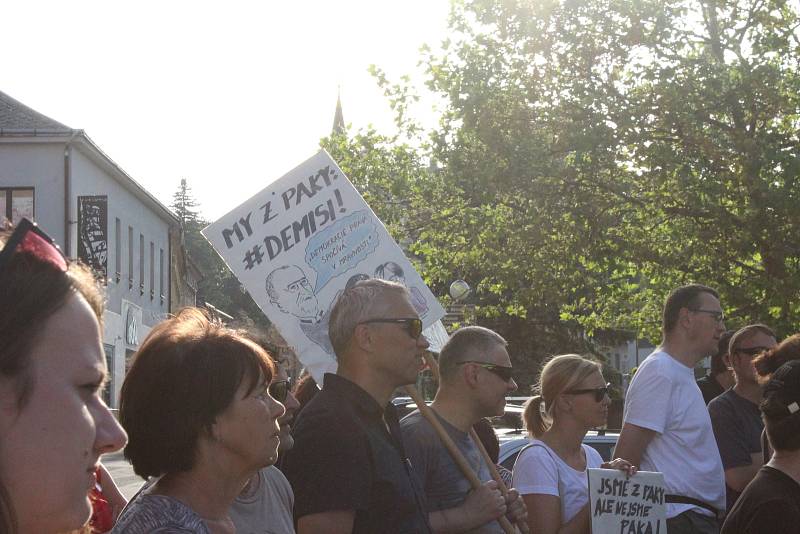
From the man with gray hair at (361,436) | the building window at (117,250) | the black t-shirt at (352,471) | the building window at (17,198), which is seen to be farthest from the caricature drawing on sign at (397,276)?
the building window at (117,250)

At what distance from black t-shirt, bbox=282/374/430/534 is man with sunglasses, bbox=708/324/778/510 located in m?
2.82

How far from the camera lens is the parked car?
870cm

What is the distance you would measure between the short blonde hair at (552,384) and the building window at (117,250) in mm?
Result: 34144

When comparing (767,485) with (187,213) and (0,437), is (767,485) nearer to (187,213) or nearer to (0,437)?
(0,437)

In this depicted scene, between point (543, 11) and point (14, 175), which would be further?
point (14, 175)

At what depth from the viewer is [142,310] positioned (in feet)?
146

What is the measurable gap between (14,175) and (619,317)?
20.2 metres

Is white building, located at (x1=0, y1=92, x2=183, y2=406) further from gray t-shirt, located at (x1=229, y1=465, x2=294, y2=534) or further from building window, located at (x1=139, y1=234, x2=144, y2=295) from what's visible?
gray t-shirt, located at (x1=229, y1=465, x2=294, y2=534)

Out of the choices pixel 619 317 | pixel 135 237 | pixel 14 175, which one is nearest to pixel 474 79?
pixel 619 317

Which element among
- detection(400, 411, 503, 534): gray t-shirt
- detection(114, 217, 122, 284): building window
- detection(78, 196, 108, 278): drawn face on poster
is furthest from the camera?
detection(114, 217, 122, 284): building window

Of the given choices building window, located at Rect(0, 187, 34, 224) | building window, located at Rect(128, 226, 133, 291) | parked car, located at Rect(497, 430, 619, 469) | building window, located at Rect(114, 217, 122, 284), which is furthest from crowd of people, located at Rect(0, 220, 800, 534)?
building window, located at Rect(128, 226, 133, 291)

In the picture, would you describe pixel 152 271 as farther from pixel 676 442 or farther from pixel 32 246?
pixel 32 246

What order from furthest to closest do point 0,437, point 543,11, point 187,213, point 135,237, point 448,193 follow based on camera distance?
point 187,213 → point 135,237 → point 448,193 → point 543,11 → point 0,437

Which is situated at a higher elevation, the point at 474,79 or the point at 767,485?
the point at 474,79
